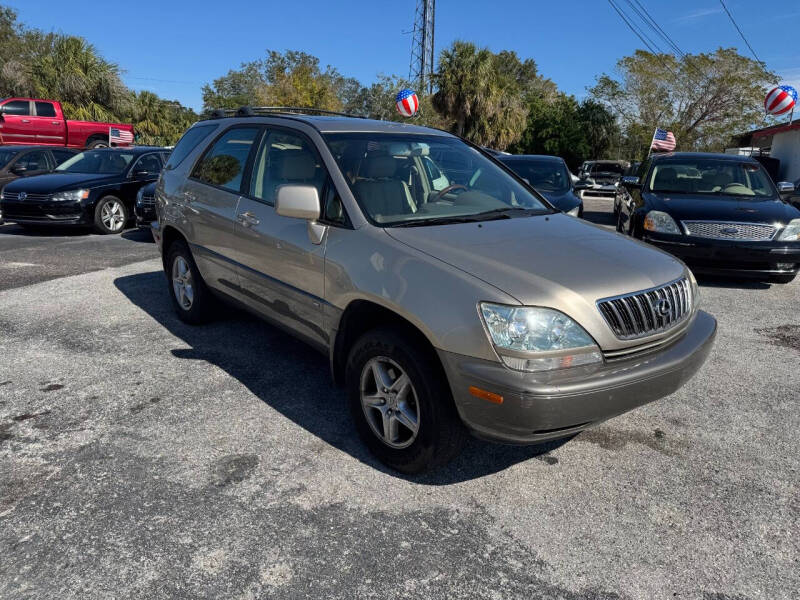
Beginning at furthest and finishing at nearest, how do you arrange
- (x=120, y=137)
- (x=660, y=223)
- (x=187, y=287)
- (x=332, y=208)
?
(x=120, y=137)
(x=660, y=223)
(x=187, y=287)
(x=332, y=208)

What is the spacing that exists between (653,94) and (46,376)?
4076cm

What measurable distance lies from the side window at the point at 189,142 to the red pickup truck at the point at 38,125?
14.9 metres

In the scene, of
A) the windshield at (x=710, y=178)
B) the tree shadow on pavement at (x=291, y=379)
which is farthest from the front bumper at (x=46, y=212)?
the windshield at (x=710, y=178)

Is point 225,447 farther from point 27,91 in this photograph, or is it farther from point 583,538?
point 27,91

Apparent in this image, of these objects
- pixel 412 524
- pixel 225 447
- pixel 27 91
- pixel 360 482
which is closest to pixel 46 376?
pixel 225 447

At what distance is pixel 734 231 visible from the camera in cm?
Answer: 680

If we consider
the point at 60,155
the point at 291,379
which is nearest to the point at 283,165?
the point at 291,379

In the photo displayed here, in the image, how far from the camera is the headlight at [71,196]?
9930 millimetres

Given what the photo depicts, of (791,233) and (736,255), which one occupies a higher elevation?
(791,233)

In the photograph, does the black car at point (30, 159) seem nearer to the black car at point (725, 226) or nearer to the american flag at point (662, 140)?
the black car at point (725, 226)

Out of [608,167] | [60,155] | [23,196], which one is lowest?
[23,196]

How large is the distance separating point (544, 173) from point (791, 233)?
160 inches

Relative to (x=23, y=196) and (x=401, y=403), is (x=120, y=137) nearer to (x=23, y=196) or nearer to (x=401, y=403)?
(x=23, y=196)

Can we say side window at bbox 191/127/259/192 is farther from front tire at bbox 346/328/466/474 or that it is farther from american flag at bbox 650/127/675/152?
american flag at bbox 650/127/675/152
